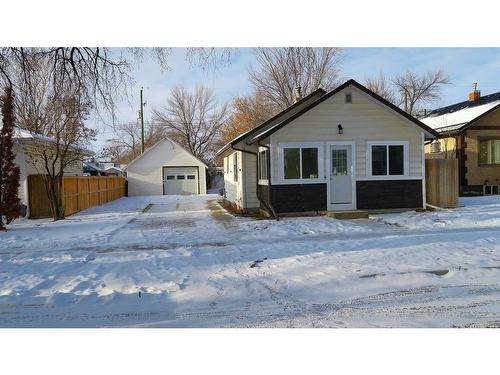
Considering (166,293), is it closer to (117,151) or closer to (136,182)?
(136,182)

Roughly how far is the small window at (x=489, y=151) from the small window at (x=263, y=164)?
43.0 ft

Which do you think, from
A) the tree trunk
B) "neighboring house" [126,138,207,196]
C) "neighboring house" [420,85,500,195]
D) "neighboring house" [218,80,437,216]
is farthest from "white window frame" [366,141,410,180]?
"neighboring house" [126,138,207,196]

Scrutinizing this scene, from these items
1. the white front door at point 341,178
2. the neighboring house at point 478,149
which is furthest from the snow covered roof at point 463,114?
the white front door at point 341,178

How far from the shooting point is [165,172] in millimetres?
33312

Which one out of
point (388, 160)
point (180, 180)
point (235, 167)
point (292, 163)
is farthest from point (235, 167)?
point (180, 180)

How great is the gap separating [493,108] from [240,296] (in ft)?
66.9

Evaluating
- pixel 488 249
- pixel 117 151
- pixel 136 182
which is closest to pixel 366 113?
pixel 488 249

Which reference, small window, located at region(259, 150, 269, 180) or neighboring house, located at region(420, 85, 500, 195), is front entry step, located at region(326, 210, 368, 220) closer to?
small window, located at region(259, 150, 269, 180)

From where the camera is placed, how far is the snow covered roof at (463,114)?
20766mm

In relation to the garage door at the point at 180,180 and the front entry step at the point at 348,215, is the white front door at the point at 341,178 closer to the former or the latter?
the front entry step at the point at 348,215

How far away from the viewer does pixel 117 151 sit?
6938 cm

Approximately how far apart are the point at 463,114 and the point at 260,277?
20.7 m

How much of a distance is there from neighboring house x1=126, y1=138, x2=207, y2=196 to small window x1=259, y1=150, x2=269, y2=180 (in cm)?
1877

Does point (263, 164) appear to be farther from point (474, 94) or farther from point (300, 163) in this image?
point (474, 94)
